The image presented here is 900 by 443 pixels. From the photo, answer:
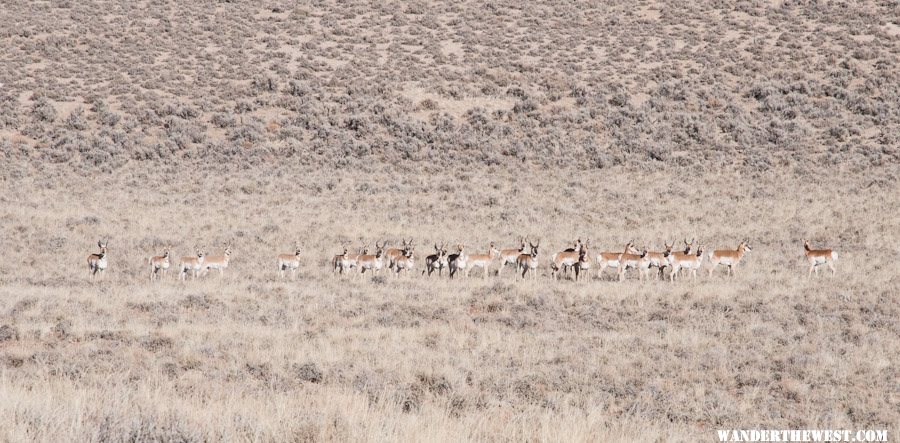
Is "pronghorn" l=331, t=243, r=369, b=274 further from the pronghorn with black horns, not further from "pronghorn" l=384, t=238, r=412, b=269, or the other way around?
the pronghorn with black horns

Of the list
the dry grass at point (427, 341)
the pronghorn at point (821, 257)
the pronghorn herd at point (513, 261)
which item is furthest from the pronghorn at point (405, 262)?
the pronghorn at point (821, 257)

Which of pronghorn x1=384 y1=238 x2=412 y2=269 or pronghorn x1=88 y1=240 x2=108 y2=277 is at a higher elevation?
pronghorn x1=88 y1=240 x2=108 y2=277

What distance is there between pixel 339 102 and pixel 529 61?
14.0m

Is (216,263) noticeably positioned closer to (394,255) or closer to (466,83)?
(394,255)

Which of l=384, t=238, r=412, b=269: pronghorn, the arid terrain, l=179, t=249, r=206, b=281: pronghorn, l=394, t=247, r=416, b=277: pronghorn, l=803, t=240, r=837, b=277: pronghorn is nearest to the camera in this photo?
the arid terrain

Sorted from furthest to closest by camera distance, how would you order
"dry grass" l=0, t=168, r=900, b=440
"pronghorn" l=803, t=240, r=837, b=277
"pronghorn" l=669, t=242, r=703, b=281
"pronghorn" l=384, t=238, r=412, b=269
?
"pronghorn" l=384, t=238, r=412, b=269
"pronghorn" l=669, t=242, r=703, b=281
"pronghorn" l=803, t=240, r=837, b=277
"dry grass" l=0, t=168, r=900, b=440

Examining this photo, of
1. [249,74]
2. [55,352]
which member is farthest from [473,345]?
[249,74]

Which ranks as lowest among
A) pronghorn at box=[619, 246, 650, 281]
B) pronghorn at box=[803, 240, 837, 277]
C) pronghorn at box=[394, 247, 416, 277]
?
pronghorn at box=[394, 247, 416, 277]

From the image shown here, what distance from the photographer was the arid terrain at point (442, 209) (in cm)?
1021

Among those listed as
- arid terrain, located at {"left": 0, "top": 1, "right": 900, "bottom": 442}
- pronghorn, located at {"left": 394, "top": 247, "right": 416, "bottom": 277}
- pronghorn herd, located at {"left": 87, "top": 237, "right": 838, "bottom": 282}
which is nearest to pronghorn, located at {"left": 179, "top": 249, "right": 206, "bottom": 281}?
pronghorn herd, located at {"left": 87, "top": 237, "right": 838, "bottom": 282}

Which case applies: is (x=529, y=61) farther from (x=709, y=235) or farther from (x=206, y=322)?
(x=206, y=322)

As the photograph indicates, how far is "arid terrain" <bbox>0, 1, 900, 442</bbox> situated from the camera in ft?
33.5

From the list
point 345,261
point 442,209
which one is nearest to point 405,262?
point 345,261

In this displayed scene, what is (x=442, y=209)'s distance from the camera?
32750 mm
